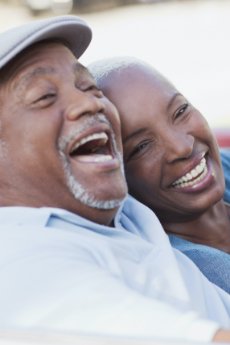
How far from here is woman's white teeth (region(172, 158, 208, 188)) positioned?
2150mm

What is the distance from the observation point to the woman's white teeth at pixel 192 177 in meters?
2.15

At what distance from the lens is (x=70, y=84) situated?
1886mm

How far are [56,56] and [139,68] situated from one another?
0.33m

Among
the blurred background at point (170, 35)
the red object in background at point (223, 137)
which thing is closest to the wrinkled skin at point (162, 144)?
the red object in background at point (223, 137)

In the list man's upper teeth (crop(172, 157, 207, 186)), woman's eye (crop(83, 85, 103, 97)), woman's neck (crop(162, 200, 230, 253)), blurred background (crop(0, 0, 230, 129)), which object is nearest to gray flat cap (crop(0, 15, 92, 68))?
woman's eye (crop(83, 85, 103, 97))

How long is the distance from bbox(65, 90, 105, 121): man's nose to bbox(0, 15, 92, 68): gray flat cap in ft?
0.48

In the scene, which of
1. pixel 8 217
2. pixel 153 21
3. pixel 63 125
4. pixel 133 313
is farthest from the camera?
pixel 153 21

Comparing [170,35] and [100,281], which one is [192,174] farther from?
[170,35]

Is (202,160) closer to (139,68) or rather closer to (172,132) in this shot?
(172,132)

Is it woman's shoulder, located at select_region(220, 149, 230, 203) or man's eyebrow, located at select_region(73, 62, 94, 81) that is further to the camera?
woman's shoulder, located at select_region(220, 149, 230, 203)

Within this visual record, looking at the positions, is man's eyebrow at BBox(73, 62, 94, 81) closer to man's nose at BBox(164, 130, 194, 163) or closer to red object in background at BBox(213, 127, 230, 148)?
man's nose at BBox(164, 130, 194, 163)

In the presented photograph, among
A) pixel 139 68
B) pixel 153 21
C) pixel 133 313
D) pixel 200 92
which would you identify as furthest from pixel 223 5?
pixel 133 313

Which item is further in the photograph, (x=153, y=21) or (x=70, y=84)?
(x=153, y=21)

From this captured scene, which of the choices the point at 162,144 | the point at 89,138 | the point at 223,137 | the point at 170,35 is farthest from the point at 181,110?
the point at 170,35
